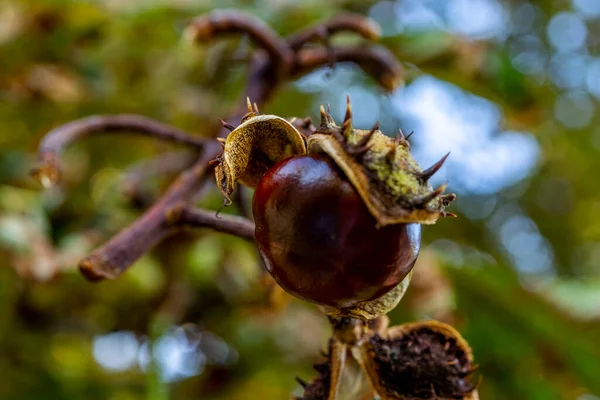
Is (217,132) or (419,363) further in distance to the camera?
(217,132)

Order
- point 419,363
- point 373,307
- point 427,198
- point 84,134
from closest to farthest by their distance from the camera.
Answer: point 427,198 < point 373,307 < point 419,363 < point 84,134

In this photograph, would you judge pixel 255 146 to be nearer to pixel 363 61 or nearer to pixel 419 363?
pixel 419 363

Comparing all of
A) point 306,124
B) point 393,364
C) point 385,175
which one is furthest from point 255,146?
point 393,364

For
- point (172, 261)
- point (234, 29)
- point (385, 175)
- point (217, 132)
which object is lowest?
point (172, 261)

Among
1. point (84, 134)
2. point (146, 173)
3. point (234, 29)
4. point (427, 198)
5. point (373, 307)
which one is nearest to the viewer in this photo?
point (427, 198)

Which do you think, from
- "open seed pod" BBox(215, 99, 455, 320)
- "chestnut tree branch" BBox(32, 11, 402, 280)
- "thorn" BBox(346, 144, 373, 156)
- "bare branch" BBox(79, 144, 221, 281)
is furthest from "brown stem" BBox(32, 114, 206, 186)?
"thorn" BBox(346, 144, 373, 156)

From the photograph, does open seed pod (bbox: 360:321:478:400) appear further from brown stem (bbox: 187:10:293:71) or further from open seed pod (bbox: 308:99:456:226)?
brown stem (bbox: 187:10:293:71)

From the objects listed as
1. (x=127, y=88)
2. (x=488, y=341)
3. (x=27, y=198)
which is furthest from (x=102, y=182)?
(x=488, y=341)

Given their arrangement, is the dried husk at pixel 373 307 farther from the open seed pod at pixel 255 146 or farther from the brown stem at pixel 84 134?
the brown stem at pixel 84 134
